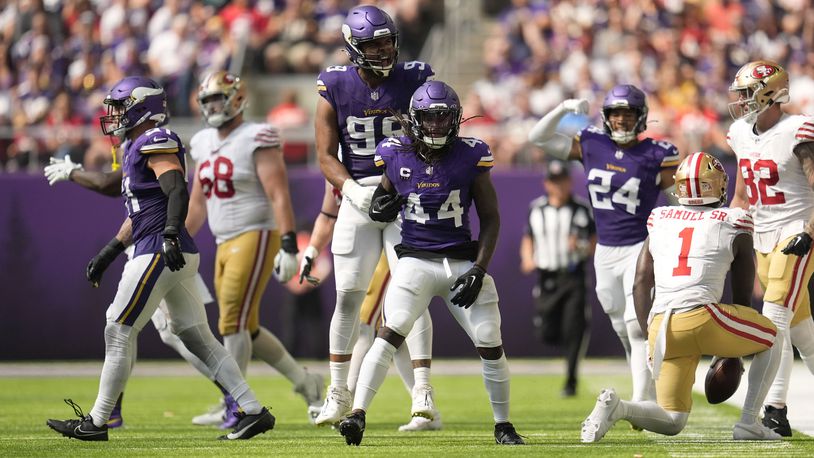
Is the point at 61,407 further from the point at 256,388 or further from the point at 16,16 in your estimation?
→ the point at 16,16

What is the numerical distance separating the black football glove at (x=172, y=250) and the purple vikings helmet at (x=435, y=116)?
4.18 ft

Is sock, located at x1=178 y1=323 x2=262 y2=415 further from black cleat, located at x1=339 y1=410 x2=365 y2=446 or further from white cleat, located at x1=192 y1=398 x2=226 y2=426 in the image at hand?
white cleat, located at x1=192 y1=398 x2=226 y2=426

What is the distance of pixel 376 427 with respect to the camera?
804 cm

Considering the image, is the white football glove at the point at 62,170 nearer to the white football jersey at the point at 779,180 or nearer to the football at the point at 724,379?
the football at the point at 724,379

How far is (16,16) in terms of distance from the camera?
16969 mm

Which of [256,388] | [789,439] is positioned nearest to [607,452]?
[789,439]

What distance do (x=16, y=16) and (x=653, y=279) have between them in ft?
39.6

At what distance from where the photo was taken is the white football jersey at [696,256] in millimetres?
6457

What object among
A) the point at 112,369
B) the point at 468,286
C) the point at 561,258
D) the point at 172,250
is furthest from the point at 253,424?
the point at 561,258

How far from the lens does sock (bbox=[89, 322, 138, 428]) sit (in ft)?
22.7

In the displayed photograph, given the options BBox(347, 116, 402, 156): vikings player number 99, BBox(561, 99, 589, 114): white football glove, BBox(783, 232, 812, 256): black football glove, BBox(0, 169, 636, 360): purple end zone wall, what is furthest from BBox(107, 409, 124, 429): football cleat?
BBox(0, 169, 636, 360): purple end zone wall

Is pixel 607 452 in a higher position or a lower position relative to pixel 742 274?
lower

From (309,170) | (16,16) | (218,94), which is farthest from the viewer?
(16,16)

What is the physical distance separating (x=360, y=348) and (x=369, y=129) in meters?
1.25
